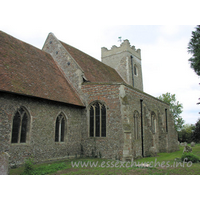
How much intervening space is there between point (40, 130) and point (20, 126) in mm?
1269

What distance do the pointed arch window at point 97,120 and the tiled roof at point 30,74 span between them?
1190 mm

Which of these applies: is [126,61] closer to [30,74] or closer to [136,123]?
[136,123]

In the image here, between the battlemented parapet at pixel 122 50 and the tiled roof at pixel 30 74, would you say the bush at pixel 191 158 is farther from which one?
the battlemented parapet at pixel 122 50

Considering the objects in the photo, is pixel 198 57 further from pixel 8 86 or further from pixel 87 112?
pixel 8 86

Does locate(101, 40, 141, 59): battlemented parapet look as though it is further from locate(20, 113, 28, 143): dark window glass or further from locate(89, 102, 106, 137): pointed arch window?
locate(20, 113, 28, 143): dark window glass

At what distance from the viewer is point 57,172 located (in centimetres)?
789

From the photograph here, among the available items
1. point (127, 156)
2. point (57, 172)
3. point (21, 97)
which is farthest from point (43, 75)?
point (127, 156)

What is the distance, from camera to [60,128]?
1183 cm

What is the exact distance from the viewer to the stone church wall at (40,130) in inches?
344

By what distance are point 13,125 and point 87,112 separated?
218 inches

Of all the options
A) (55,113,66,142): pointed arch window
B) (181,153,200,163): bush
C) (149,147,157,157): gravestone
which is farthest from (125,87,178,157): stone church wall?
(55,113,66,142): pointed arch window

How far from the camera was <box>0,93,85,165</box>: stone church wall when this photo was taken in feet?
28.7

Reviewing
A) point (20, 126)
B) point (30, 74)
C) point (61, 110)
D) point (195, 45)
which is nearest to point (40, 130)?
point (20, 126)

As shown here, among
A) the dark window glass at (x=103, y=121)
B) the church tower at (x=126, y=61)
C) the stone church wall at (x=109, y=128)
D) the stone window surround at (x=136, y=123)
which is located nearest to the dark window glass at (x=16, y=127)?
the stone church wall at (x=109, y=128)
